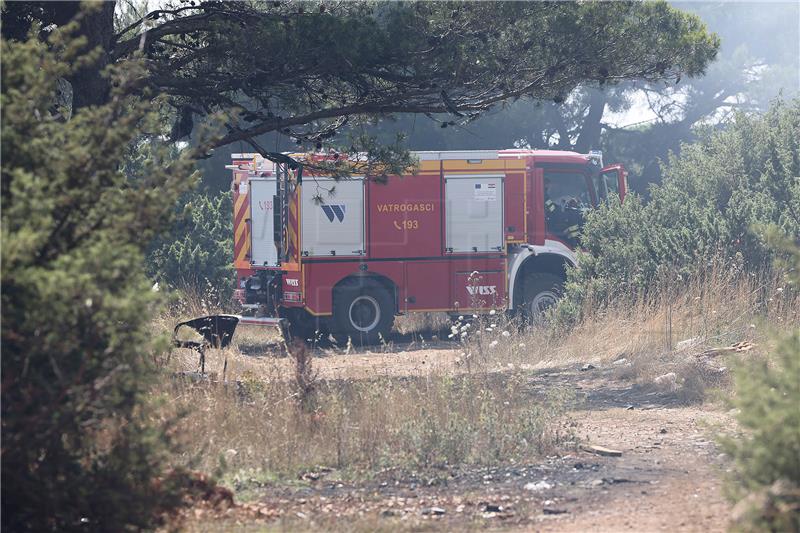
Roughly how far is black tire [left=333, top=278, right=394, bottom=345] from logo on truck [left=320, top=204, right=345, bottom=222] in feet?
3.47

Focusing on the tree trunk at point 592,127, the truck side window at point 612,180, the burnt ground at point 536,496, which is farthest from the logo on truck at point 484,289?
the tree trunk at point 592,127

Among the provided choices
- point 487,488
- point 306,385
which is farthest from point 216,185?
point 487,488

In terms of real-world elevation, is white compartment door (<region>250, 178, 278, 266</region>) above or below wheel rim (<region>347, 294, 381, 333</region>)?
above

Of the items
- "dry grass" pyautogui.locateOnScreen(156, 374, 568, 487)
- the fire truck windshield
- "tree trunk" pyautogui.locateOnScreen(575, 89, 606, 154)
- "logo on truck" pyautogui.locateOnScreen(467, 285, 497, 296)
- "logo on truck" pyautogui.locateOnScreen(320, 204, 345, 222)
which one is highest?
"tree trunk" pyautogui.locateOnScreen(575, 89, 606, 154)

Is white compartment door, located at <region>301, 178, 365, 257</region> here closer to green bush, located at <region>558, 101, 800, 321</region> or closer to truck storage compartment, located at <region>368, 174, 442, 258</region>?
truck storage compartment, located at <region>368, 174, 442, 258</region>

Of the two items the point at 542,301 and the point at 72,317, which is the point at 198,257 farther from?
the point at 72,317

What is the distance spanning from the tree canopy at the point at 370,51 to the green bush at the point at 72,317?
5.33 meters

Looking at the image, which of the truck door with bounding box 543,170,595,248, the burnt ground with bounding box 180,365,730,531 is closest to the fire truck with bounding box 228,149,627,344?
the truck door with bounding box 543,170,595,248

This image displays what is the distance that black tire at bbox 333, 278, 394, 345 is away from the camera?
15914 mm

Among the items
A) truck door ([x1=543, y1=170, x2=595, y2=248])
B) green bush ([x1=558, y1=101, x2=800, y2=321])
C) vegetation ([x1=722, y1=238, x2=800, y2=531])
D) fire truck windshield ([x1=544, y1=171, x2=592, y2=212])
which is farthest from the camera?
fire truck windshield ([x1=544, y1=171, x2=592, y2=212])

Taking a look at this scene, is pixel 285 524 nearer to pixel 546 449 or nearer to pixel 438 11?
pixel 546 449

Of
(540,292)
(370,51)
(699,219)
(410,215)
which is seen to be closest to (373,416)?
(370,51)

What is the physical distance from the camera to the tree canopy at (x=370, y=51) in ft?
32.2

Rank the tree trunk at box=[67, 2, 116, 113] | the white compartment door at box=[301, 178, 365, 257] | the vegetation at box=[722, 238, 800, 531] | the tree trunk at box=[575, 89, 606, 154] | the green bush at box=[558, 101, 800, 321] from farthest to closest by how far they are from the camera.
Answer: the tree trunk at box=[575, 89, 606, 154] → the white compartment door at box=[301, 178, 365, 257] → the green bush at box=[558, 101, 800, 321] → the tree trunk at box=[67, 2, 116, 113] → the vegetation at box=[722, 238, 800, 531]
